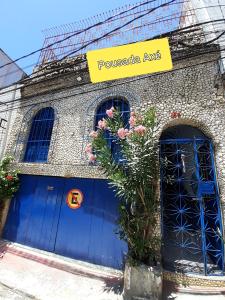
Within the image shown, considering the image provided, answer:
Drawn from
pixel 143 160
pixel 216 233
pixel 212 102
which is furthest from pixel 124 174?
pixel 212 102

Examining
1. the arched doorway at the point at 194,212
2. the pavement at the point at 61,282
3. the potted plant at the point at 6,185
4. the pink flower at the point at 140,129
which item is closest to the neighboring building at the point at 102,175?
the arched doorway at the point at 194,212

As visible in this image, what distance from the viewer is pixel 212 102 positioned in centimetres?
544

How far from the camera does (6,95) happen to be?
849 centimetres

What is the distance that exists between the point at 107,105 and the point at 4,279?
5500 mm

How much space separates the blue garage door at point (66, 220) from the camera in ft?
17.1

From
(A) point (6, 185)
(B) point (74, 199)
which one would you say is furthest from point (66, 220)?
(A) point (6, 185)

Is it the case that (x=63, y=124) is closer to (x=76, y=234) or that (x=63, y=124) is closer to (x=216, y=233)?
(x=76, y=234)

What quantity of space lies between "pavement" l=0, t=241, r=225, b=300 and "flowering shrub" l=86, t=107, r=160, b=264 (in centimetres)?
86

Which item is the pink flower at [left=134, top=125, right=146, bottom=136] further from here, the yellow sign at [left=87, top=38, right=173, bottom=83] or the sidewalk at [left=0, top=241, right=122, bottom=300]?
the sidewalk at [left=0, top=241, right=122, bottom=300]

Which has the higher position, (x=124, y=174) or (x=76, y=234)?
(x=124, y=174)

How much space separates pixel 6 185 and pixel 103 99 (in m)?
4.23

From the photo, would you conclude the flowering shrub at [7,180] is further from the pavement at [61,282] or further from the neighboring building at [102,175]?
the pavement at [61,282]

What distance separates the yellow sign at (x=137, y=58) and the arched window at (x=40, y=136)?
371cm

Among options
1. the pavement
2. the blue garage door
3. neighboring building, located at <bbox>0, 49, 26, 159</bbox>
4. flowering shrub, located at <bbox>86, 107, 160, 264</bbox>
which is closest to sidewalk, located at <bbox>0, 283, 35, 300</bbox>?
the pavement
